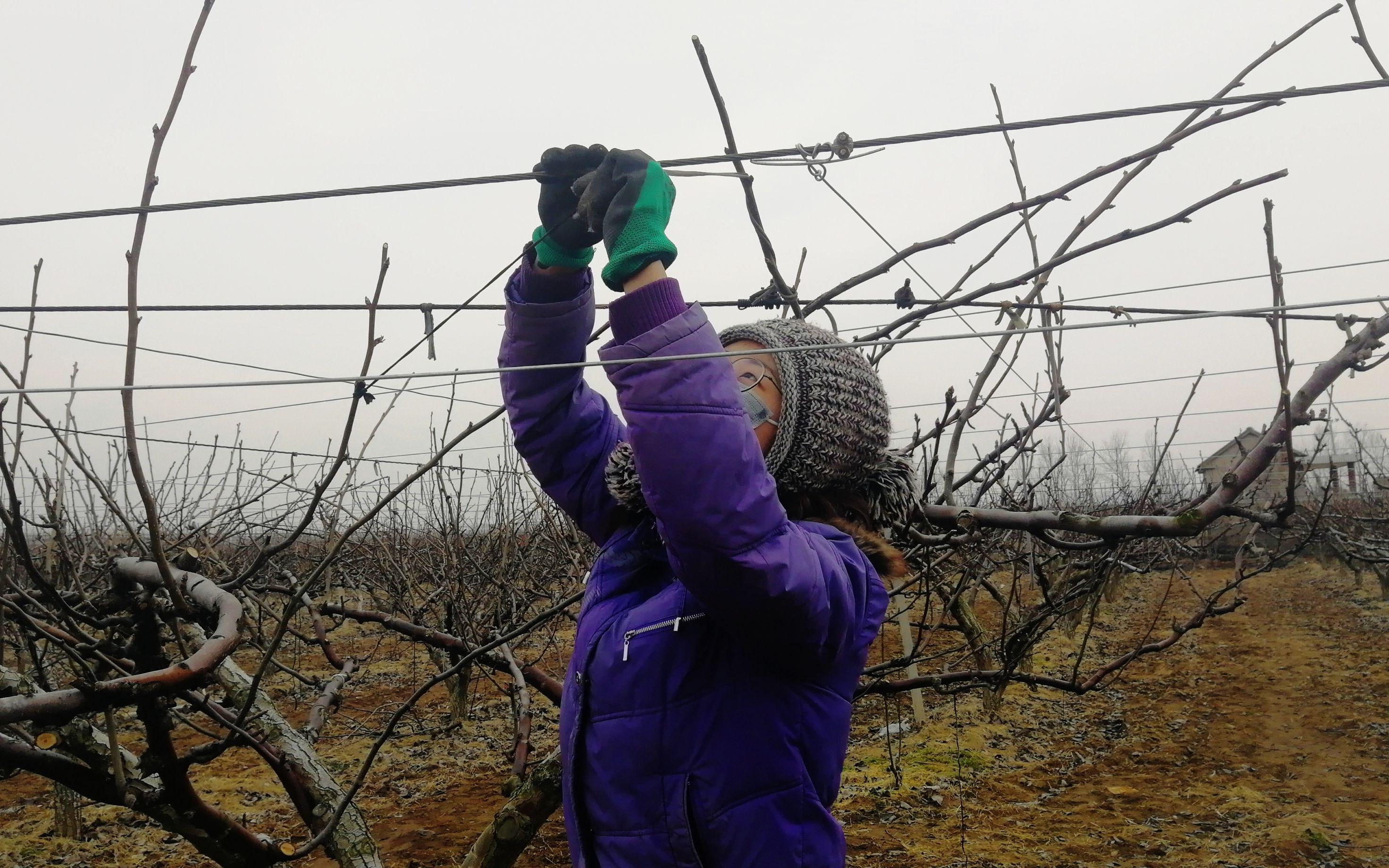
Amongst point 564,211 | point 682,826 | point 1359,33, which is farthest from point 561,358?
point 1359,33

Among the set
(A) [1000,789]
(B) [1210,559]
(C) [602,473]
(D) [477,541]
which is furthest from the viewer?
(B) [1210,559]

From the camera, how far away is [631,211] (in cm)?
120

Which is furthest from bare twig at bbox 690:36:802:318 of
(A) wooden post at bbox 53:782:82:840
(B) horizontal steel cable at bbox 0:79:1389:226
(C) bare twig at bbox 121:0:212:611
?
(A) wooden post at bbox 53:782:82:840

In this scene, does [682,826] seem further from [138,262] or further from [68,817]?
[68,817]

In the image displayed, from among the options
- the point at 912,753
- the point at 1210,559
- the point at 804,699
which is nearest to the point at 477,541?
the point at 912,753

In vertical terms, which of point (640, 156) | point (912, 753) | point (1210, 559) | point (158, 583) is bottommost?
point (1210, 559)

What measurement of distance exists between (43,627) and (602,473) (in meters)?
0.99

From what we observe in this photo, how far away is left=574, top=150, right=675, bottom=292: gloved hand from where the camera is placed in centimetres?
119

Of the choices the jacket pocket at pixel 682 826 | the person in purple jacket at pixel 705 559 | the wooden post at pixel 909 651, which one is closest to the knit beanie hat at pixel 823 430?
the person in purple jacket at pixel 705 559

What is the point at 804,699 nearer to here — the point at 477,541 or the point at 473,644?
the point at 473,644

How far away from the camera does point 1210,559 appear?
2152cm

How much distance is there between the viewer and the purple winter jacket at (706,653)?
3.54 ft

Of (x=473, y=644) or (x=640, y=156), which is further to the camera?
(x=473, y=644)

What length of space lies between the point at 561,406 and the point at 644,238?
486mm
